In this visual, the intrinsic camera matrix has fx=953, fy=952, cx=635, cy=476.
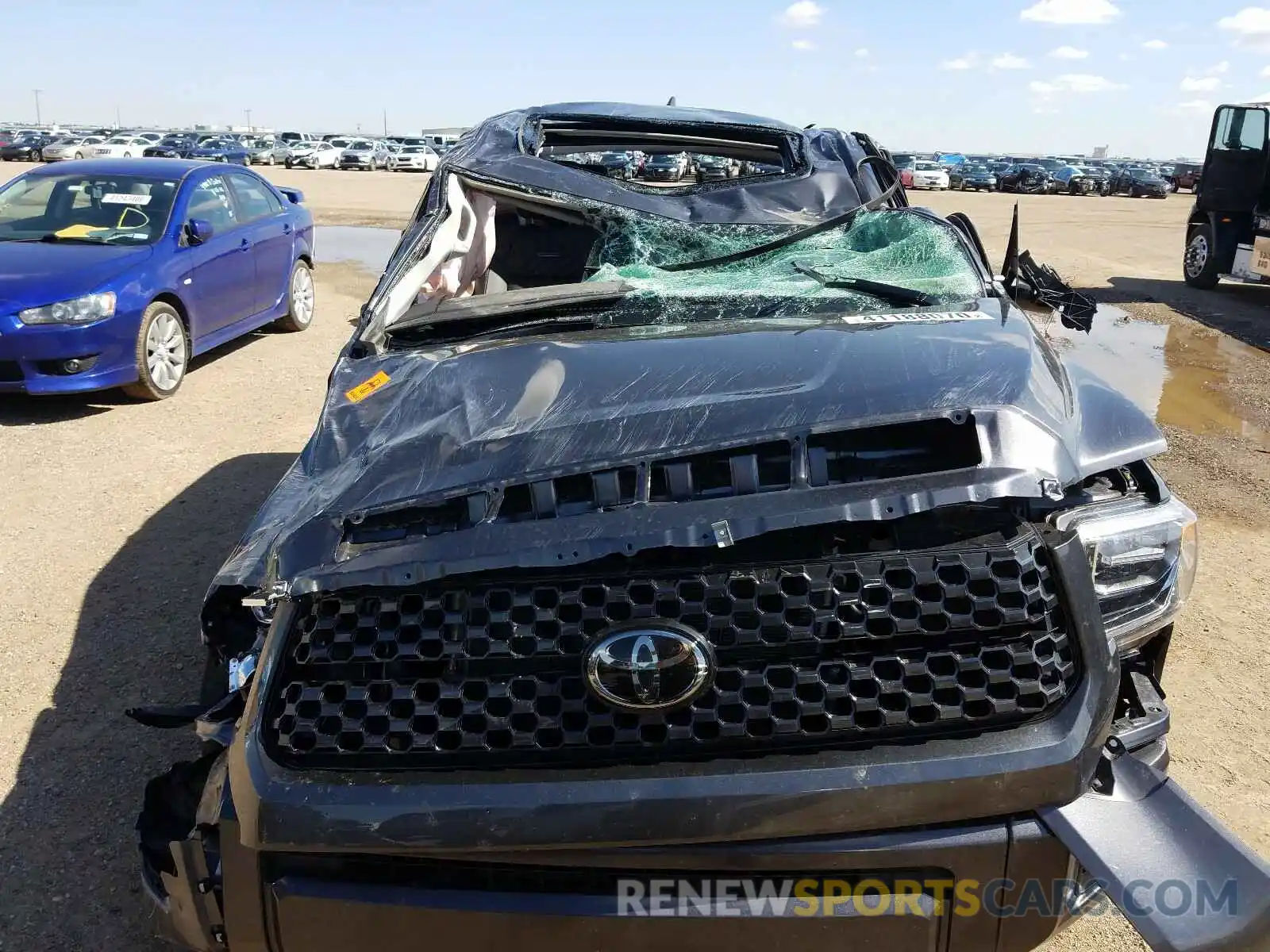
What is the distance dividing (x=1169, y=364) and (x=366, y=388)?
806cm

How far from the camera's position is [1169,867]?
155cm

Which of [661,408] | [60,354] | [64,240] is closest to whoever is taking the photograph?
[661,408]

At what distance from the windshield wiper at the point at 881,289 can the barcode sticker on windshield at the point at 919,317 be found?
192mm

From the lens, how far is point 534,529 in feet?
5.61

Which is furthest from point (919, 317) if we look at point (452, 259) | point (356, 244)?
point (356, 244)

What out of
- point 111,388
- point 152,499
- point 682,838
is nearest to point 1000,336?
point 682,838

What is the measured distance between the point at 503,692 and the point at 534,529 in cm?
29

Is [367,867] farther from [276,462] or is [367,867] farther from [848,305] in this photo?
[276,462]

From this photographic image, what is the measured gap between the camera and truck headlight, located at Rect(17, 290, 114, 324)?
588 cm

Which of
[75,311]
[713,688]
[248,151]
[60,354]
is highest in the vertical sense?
[248,151]

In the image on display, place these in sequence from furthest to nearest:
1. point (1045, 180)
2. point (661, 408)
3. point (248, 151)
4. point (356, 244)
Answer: point (248, 151) → point (1045, 180) → point (356, 244) → point (661, 408)

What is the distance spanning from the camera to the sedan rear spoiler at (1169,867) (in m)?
1.48

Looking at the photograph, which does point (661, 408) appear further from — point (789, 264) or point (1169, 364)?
point (1169, 364)

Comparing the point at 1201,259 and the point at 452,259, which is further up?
the point at 452,259
